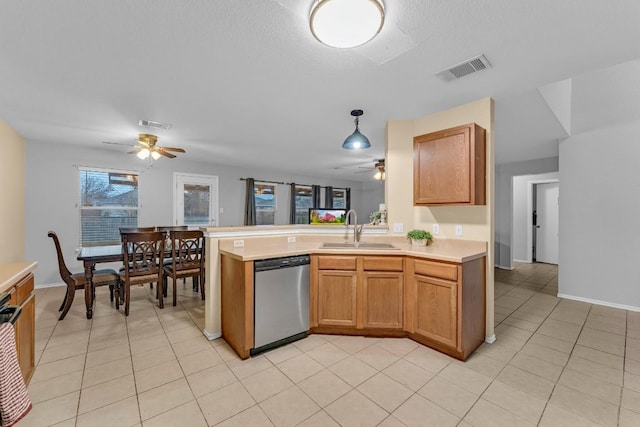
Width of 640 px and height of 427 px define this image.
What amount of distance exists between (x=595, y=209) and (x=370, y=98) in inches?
140

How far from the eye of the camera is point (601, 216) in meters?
3.67

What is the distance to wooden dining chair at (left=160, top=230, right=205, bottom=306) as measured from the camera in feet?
11.8

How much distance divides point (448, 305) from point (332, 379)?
112cm

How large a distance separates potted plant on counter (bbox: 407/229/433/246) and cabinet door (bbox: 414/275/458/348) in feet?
1.69

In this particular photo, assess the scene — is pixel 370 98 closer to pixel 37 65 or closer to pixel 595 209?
pixel 37 65

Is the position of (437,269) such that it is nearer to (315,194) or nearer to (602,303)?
(602,303)

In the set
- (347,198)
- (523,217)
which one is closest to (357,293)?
(523,217)

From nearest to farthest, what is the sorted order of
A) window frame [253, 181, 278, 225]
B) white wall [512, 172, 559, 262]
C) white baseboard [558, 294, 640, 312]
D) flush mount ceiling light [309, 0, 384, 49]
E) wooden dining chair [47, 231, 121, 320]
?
flush mount ceiling light [309, 0, 384, 49] < wooden dining chair [47, 231, 121, 320] < white baseboard [558, 294, 640, 312] < white wall [512, 172, 559, 262] < window frame [253, 181, 278, 225]

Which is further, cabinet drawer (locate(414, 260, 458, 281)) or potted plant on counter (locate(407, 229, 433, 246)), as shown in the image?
potted plant on counter (locate(407, 229, 433, 246))

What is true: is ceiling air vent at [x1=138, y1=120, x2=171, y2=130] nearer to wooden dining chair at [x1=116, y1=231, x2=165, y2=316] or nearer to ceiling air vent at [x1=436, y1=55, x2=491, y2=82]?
wooden dining chair at [x1=116, y1=231, x2=165, y2=316]

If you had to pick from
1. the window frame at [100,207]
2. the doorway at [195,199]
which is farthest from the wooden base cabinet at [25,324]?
the doorway at [195,199]

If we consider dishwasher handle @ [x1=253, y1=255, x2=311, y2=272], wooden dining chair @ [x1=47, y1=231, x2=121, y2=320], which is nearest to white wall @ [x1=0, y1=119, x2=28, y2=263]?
wooden dining chair @ [x1=47, y1=231, x2=121, y2=320]

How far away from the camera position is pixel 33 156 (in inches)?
173

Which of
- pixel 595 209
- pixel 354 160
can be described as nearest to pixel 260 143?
pixel 354 160
